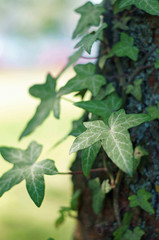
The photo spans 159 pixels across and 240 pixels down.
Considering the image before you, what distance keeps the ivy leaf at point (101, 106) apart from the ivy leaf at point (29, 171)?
17cm

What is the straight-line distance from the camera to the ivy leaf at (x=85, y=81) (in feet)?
2.97

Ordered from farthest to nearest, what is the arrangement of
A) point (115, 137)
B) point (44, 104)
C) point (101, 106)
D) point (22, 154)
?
point (44, 104), point (22, 154), point (101, 106), point (115, 137)

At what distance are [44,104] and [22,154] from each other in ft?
0.67

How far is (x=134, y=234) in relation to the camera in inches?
36.3

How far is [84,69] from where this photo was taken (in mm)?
934

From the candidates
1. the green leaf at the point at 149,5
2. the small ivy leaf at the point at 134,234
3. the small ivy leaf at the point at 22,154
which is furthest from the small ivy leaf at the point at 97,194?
the green leaf at the point at 149,5

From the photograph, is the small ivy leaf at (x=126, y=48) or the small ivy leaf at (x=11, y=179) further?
the small ivy leaf at (x=126, y=48)

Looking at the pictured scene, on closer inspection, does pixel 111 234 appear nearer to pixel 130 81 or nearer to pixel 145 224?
pixel 145 224

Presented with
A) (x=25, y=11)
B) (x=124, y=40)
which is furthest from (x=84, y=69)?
(x=25, y=11)

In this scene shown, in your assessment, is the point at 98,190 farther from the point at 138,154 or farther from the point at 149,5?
the point at 149,5

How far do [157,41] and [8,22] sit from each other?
13.3m

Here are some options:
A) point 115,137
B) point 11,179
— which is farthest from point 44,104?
point 115,137

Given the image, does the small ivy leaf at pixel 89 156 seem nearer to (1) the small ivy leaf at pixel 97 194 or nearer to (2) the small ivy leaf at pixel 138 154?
(2) the small ivy leaf at pixel 138 154

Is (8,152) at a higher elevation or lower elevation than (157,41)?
lower
